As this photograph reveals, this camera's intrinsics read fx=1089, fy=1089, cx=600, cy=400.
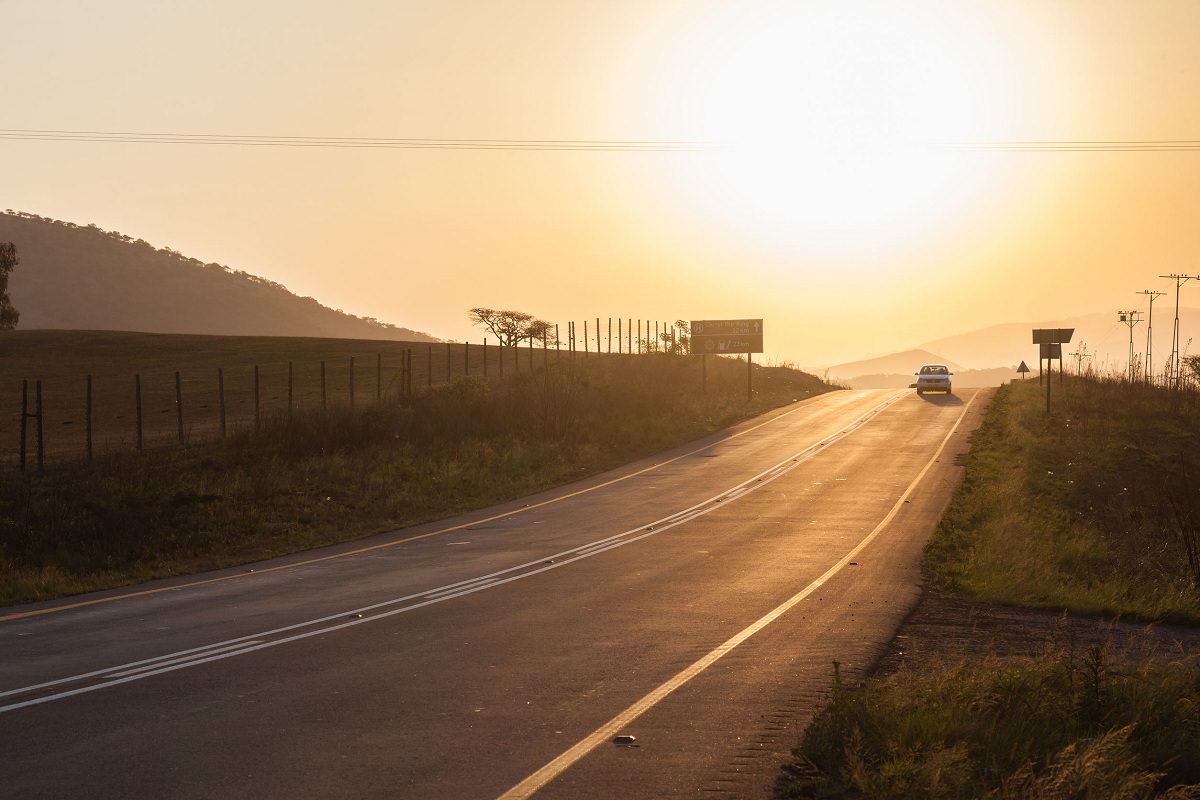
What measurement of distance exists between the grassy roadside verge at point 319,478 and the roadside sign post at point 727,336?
13.0 meters

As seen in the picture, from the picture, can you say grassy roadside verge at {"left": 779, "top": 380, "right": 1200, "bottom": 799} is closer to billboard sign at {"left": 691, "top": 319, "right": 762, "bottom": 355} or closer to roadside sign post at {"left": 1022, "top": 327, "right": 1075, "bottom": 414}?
roadside sign post at {"left": 1022, "top": 327, "right": 1075, "bottom": 414}

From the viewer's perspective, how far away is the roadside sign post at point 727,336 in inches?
2522

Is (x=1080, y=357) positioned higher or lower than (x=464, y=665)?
higher

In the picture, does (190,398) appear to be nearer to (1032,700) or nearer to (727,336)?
(727,336)

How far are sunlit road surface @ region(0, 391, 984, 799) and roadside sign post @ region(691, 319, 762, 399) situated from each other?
140 feet

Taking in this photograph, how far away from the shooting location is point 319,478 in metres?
27.6

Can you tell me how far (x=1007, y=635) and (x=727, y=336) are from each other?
5267 cm

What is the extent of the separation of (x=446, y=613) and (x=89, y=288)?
646 ft

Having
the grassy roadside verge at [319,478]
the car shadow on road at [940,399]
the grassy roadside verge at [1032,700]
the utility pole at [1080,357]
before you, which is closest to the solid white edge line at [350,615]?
the grassy roadside verge at [319,478]

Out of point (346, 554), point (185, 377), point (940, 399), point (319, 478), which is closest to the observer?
point (346, 554)

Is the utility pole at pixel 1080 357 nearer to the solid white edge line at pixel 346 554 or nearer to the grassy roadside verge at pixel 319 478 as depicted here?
the grassy roadside verge at pixel 319 478

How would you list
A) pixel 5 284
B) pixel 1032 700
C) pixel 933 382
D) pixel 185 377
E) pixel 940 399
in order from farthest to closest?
pixel 5 284 < pixel 933 382 < pixel 940 399 < pixel 185 377 < pixel 1032 700

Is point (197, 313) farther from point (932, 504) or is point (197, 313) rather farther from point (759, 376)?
point (932, 504)

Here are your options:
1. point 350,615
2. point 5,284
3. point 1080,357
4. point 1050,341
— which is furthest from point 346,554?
point 5,284
